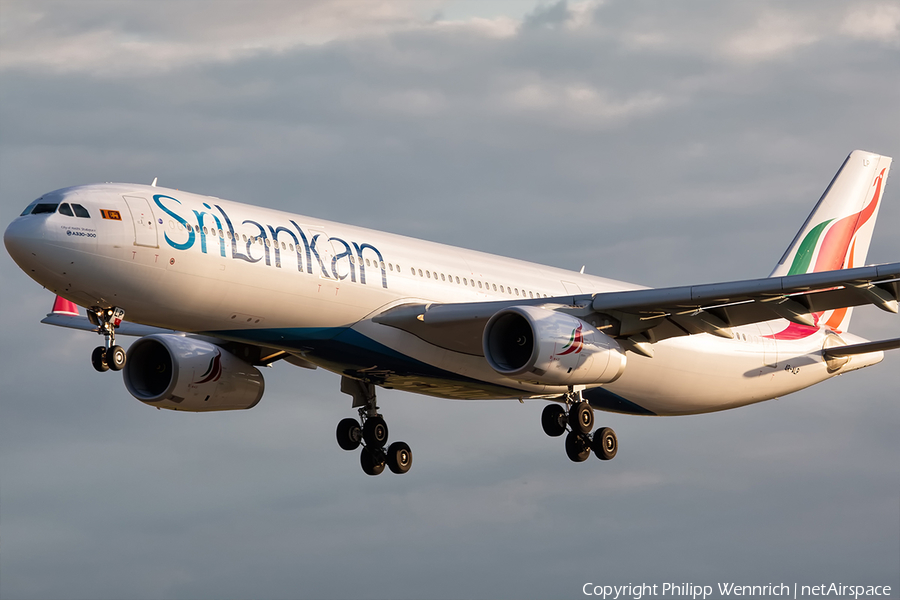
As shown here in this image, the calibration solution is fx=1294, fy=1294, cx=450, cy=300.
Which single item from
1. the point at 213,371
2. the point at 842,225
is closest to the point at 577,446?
the point at 213,371

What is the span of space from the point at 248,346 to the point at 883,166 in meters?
24.6

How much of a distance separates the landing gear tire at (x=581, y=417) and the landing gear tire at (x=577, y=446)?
15.1 inches

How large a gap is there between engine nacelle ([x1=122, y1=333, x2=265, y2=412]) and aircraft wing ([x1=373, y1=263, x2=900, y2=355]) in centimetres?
674

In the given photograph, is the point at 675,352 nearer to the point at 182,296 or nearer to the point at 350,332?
the point at 350,332

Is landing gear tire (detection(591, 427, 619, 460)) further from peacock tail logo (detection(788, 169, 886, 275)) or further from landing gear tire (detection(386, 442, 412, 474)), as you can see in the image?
peacock tail logo (detection(788, 169, 886, 275))

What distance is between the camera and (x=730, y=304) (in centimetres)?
3294

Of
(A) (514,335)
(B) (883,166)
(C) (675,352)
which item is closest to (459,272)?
(A) (514,335)

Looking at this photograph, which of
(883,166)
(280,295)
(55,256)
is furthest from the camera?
(883,166)

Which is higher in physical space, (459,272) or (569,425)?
(459,272)

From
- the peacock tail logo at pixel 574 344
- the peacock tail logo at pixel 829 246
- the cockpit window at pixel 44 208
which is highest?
the peacock tail logo at pixel 829 246

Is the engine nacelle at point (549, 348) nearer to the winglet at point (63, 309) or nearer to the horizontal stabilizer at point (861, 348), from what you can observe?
the horizontal stabilizer at point (861, 348)

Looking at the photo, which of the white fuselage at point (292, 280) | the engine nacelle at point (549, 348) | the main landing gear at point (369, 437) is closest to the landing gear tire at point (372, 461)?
the main landing gear at point (369, 437)

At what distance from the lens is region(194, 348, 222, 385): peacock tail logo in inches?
1425

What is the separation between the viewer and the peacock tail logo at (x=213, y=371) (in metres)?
36.2
